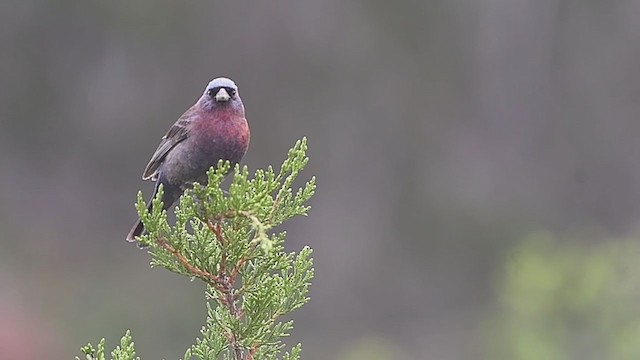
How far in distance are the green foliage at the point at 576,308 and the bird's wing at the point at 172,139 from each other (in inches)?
94.4

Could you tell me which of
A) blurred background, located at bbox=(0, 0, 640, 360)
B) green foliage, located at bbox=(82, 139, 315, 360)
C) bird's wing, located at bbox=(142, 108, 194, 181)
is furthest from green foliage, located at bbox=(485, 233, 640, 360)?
blurred background, located at bbox=(0, 0, 640, 360)

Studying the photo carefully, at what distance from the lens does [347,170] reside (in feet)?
39.5

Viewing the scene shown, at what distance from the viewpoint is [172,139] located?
267 centimetres

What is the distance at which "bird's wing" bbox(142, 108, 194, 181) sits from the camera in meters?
2.61

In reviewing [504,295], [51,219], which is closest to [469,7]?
[51,219]

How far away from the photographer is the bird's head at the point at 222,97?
2525 mm

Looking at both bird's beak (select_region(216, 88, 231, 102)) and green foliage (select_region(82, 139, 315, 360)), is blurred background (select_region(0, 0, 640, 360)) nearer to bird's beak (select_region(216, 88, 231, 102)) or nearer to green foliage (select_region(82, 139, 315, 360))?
bird's beak (select_region(216, 88, 231, 102))

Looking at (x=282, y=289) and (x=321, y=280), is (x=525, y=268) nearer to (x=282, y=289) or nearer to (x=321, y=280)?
(x=282, y=289)

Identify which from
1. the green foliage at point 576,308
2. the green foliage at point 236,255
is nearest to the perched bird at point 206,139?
the green foliage at point 236,255

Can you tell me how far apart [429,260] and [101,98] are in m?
4.39

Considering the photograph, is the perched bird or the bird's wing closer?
the perched bird

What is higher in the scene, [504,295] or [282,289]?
[504,295]

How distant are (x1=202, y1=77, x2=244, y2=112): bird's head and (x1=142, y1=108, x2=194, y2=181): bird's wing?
0.26ft

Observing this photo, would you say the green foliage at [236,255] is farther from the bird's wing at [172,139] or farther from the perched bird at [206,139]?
the bird's wing at [172,139]
